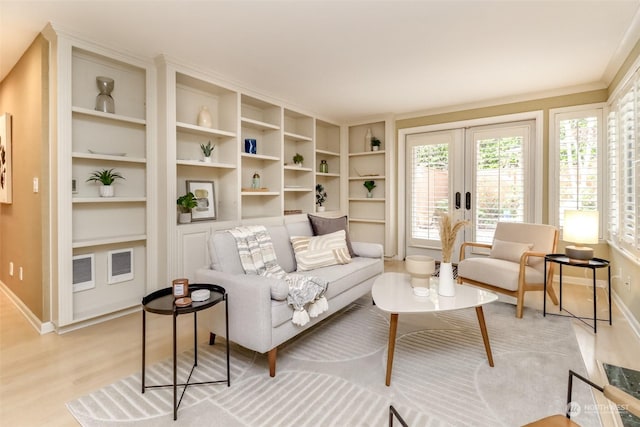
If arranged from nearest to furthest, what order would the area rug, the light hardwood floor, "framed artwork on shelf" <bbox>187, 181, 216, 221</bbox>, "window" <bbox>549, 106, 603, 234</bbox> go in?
the area rug < the light hardwood floor < "framed artwork on shelf" <bbox>187, 181, 216, 221</bbox> < "window" <bbox>549, 106, 603, 234</bbox>

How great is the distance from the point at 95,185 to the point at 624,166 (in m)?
5.11

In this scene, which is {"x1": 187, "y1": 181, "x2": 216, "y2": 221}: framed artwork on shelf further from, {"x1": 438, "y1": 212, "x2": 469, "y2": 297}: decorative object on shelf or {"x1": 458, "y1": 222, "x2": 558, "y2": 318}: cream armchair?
{"x1": 458, "y1": 222, "x2": 558, "y2": 318}: cream armchair

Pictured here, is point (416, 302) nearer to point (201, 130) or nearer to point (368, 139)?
point (201, 130)

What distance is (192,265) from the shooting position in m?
3.49

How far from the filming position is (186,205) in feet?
→ 11.3

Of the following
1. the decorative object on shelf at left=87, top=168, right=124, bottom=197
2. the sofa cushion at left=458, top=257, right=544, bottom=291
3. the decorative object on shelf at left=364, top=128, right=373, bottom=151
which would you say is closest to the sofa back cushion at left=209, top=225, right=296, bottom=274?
the decorative object on shelf at left=87, top=168, right=124, bottom=197

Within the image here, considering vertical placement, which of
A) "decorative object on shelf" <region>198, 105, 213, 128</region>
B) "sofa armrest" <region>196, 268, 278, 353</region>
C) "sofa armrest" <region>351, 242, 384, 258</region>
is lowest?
"sofa armrest" <region>196, 268, 278, 353</region>

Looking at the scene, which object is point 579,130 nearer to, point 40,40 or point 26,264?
point 40,40

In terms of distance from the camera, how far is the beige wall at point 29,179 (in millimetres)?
2778

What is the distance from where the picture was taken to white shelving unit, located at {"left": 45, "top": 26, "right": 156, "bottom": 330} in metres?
2.69

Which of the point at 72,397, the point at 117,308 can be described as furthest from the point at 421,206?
the point at 72,397

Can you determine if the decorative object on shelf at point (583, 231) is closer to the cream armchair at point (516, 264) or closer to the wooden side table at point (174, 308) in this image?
the cream armchair at point (516, 264)

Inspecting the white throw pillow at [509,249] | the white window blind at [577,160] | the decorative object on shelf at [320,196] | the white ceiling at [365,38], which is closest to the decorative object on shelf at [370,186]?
the decorative object on shelf at [320,196]

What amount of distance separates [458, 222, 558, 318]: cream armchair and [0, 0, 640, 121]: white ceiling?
1758mm
